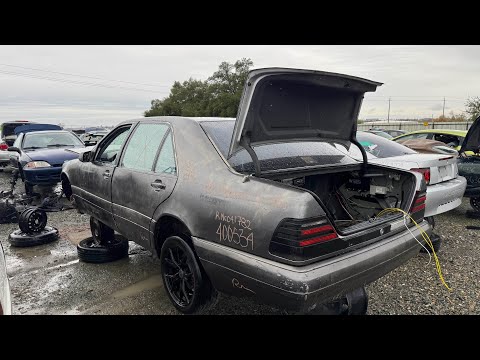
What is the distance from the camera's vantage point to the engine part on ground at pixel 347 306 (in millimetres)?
2722

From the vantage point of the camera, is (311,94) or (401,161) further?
(401,161)

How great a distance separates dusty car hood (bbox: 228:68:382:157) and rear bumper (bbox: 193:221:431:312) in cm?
78

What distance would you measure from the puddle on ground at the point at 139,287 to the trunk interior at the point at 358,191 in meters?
1.79

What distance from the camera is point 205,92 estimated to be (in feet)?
164

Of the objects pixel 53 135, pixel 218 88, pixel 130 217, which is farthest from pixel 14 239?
pixel 218 88

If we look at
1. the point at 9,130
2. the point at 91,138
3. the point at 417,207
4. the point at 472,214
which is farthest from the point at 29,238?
the point at 9,130

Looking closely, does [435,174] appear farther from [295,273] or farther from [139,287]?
[139,287]

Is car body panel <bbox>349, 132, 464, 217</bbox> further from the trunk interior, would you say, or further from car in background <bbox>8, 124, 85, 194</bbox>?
car in background <bbox>8, 124, 85, 194</bbox>

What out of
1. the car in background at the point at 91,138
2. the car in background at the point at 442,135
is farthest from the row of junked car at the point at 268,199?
the car in background at the point at 442,135

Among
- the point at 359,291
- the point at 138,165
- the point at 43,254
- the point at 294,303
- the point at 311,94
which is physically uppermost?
the point at 311,94

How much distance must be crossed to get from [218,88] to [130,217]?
47.5m

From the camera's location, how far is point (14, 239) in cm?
492

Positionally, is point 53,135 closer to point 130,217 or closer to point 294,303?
point 130,217

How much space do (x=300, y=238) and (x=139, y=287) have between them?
2.23 m
